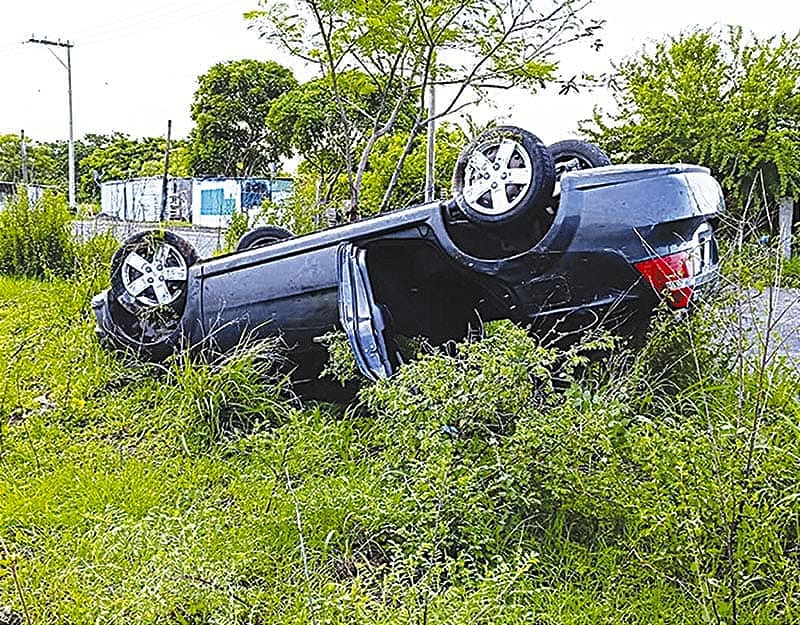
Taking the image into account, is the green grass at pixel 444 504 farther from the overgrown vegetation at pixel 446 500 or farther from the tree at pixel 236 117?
the tree at pixel 236 117

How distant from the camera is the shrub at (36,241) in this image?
32.4ft

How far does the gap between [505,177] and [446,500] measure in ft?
6.49

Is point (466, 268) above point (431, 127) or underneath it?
underneath

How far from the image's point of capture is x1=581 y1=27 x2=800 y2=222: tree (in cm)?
1541

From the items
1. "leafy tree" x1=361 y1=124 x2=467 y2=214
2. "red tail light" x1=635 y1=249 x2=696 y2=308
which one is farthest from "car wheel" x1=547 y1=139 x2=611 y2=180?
"leafy tree" x1=361 y1=124 x2=467 y2=214

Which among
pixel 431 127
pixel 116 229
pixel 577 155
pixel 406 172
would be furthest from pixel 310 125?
pixel 577 155

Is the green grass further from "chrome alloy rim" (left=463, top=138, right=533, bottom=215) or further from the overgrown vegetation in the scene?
"chrome alloy rim" (left=463, top=138, right=533, bottom=215)

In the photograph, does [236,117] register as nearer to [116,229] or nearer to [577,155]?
[116,229]

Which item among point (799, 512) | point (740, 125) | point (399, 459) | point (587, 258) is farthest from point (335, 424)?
point (740, 125)

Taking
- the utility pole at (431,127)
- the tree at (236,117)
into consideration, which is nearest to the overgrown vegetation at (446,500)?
the utility pole at (431,127)

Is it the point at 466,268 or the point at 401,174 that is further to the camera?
the point at 401,174

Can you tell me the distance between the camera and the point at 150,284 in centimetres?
566

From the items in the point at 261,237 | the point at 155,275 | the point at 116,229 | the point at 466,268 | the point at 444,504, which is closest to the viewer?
the point at 444,504

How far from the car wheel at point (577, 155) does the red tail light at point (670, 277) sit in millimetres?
1219
